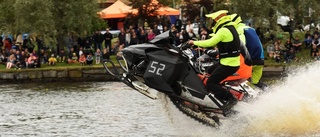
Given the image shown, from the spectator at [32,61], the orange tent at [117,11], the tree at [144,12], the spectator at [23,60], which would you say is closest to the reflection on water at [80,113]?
the spectator at [32,61]

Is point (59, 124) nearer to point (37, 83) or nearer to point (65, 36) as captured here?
point (37, 83)

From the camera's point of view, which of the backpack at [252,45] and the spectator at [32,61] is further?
the spectator at [32,61]

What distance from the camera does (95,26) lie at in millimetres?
49125

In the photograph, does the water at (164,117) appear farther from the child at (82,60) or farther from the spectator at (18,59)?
the spectator at (18,59)

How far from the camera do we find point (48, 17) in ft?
131

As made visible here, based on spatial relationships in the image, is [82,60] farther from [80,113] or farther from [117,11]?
[117,11]

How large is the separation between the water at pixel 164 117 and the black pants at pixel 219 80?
0.36 meters

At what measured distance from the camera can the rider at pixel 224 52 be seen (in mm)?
14023

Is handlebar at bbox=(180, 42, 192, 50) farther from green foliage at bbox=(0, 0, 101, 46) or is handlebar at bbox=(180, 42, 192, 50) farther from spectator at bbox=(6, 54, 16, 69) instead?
green foliage at bbox=(0, 0, 101, 46)

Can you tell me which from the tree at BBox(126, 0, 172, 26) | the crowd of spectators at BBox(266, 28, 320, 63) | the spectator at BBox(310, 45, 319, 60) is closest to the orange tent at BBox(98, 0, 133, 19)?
the tree at BBox(126, 0, 172, 26)

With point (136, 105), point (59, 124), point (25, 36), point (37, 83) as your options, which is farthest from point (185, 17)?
point (59, 124)

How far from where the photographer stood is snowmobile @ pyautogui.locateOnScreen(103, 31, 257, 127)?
555 inches

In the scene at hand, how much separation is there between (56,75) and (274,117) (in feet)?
69.7

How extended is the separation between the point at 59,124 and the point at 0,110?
178 inches
